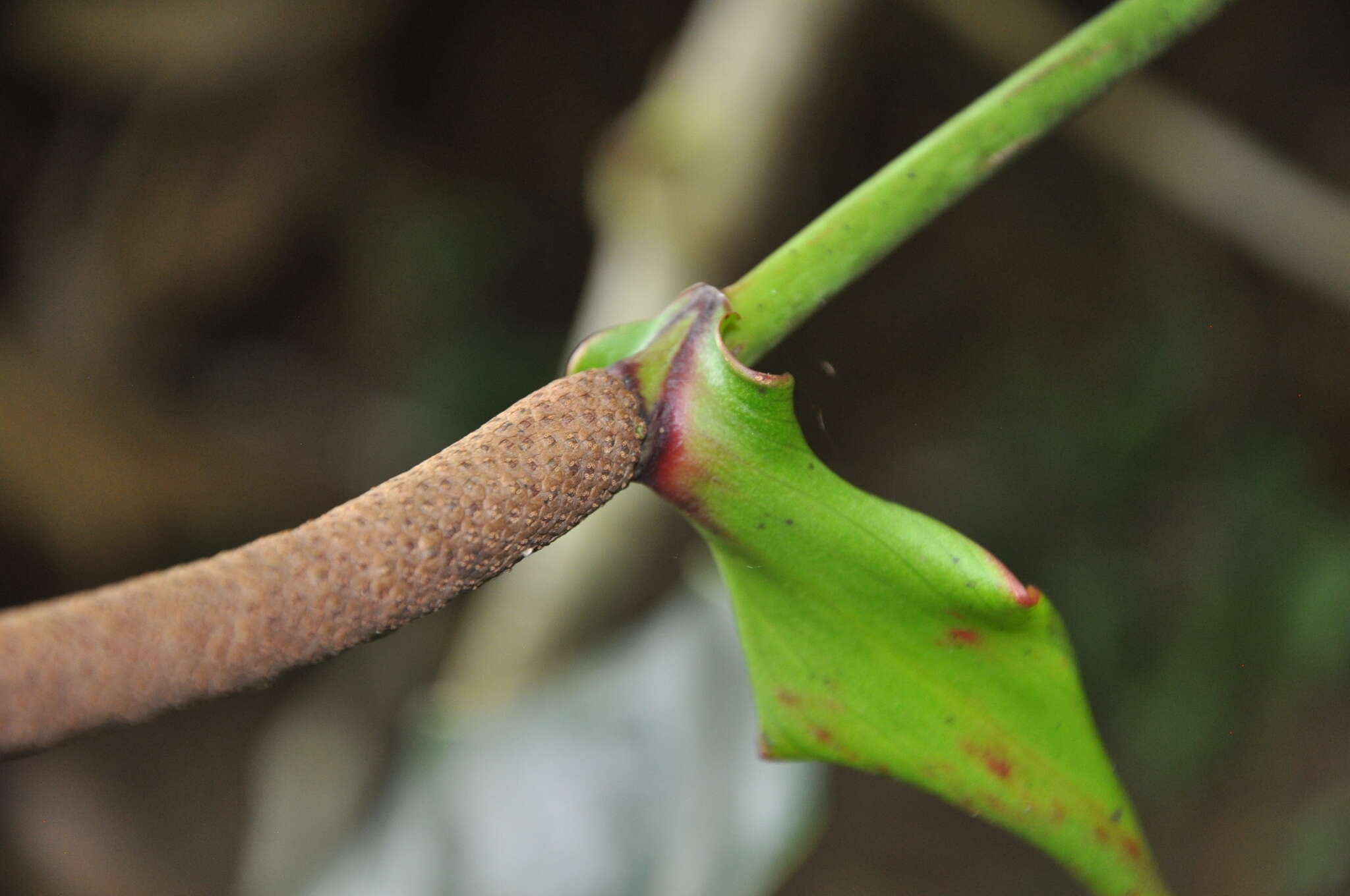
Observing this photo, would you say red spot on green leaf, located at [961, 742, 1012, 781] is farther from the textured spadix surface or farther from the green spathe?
the textured spadix surface

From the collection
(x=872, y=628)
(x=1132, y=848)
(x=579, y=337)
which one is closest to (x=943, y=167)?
(x=872, y=628)

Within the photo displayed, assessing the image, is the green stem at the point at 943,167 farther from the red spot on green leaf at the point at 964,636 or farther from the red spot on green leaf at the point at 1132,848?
the red spot on green leaf at the point at 1132,848

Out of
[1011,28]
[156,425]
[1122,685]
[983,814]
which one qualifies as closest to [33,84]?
[156,425]

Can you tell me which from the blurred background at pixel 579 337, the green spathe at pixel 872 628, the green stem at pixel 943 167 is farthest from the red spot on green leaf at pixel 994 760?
the blurred background at pixel 579 337

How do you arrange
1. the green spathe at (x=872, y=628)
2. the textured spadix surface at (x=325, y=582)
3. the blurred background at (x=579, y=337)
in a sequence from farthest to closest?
the blurred background at (x=579, y=337) < the green spathe at (x=872, y=628) < the textured spadix surface at (x=325, y=582)

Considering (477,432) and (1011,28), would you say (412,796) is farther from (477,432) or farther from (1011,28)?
(1011,28)

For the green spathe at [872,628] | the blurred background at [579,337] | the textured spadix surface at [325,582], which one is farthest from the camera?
the blurred background at [579,337]

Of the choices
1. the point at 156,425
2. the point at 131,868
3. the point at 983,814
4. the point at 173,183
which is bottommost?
the point at 131,868
